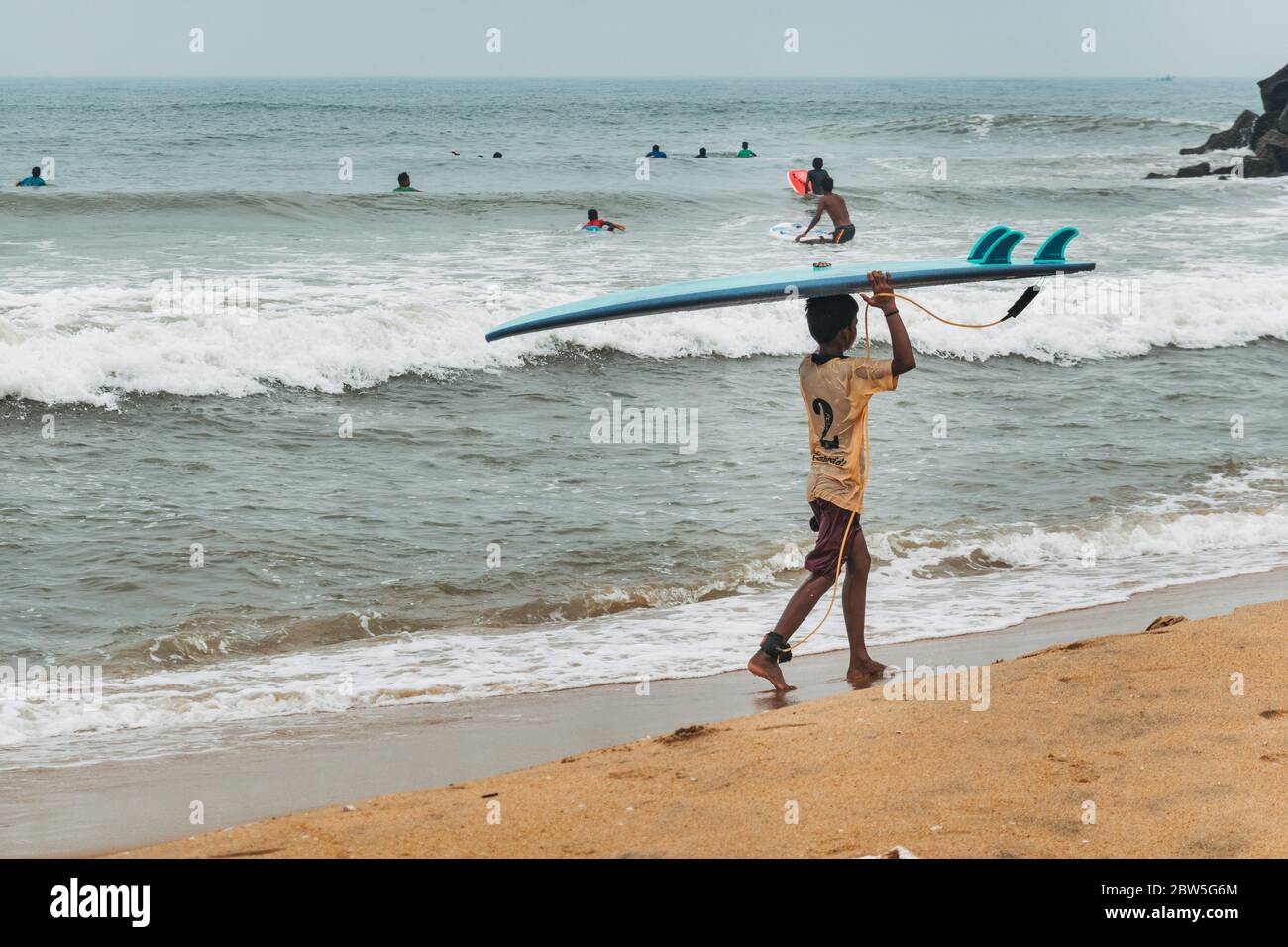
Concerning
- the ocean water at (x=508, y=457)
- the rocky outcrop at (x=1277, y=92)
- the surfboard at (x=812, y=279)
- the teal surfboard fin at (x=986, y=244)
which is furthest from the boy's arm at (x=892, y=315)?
the rocky outcrop at (x=1277, y=92)

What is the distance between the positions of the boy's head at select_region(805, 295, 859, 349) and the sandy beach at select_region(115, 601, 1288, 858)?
4.83 ft

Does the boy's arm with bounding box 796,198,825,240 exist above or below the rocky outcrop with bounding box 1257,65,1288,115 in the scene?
below

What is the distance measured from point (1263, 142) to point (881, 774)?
36143 mm

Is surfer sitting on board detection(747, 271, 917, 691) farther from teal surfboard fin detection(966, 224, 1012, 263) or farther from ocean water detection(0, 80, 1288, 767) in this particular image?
ocean water detection(0, 80, 1288, 767)

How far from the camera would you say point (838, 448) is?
5.24 m

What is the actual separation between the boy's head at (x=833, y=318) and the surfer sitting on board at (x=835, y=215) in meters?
15.2

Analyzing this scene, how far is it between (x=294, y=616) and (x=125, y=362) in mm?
5964

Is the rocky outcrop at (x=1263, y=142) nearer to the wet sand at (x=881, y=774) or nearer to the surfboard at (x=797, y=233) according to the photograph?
the surfboard at (x=797, y=233)

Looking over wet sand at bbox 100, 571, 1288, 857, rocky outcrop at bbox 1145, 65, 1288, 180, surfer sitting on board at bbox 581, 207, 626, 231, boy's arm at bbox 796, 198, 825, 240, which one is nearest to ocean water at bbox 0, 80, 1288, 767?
surfer sitting on board at bbox 581, 207, 626, 231

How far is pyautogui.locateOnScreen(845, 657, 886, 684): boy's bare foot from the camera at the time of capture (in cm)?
554

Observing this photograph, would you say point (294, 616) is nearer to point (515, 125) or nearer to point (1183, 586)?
point (1183, 586)

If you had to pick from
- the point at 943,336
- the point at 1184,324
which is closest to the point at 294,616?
the point at 943,336

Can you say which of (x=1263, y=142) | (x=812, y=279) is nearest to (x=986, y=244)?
(x=812, y=279)

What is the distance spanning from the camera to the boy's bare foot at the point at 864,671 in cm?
554
